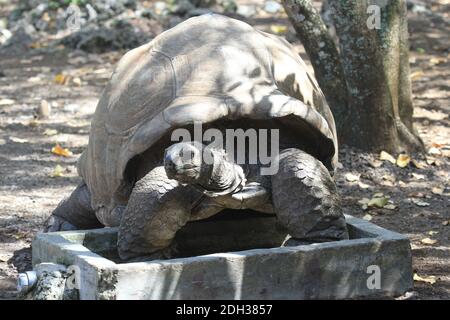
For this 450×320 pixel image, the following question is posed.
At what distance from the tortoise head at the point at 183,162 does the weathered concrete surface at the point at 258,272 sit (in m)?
0.39

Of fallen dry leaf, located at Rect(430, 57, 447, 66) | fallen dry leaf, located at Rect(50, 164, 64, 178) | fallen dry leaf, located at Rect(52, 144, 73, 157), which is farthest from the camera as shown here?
fallen dry leaf, located at Rect(430, 57, 447, 66)

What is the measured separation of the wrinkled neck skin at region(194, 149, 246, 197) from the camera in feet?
14.1

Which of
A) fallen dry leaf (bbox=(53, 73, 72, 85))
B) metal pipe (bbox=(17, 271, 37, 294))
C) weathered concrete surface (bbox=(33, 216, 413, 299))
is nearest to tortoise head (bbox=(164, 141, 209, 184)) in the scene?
weathered concrete surface (bbox=(33, 216, 413, 299))

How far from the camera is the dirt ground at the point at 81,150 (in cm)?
556

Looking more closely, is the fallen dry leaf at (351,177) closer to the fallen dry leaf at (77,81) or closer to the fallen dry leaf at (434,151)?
the fallen dry leaf at (434,151)

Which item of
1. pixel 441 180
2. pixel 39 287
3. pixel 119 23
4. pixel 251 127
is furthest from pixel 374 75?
pixel 119 23

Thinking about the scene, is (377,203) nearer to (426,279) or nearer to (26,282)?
(426,279)

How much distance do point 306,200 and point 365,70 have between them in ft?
8.84

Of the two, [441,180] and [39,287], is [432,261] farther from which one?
[39,287]

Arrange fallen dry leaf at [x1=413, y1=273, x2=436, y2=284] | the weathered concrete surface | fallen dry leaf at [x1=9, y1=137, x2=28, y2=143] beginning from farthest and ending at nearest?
fallen dry leaf at [x1=9, y1=137, x2=28, y2=143]
fallen dry leaf at [x1=413, y1=273, x2=436, y2=284]
the weathered concrete surface

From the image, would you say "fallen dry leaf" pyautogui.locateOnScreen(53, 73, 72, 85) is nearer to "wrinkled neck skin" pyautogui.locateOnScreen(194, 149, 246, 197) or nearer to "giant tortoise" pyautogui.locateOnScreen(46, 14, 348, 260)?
"giant tortoise" pyautogui.locateOnScreen(46, 14, 348, 260)

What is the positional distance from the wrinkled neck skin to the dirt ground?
3.30ft

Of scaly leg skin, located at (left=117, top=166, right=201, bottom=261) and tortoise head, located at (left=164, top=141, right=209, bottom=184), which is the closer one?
tortoise head, located at (left=164, top=141, right=209, bottom=184)

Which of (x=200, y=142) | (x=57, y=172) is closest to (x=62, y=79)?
(x=57, y=172)
